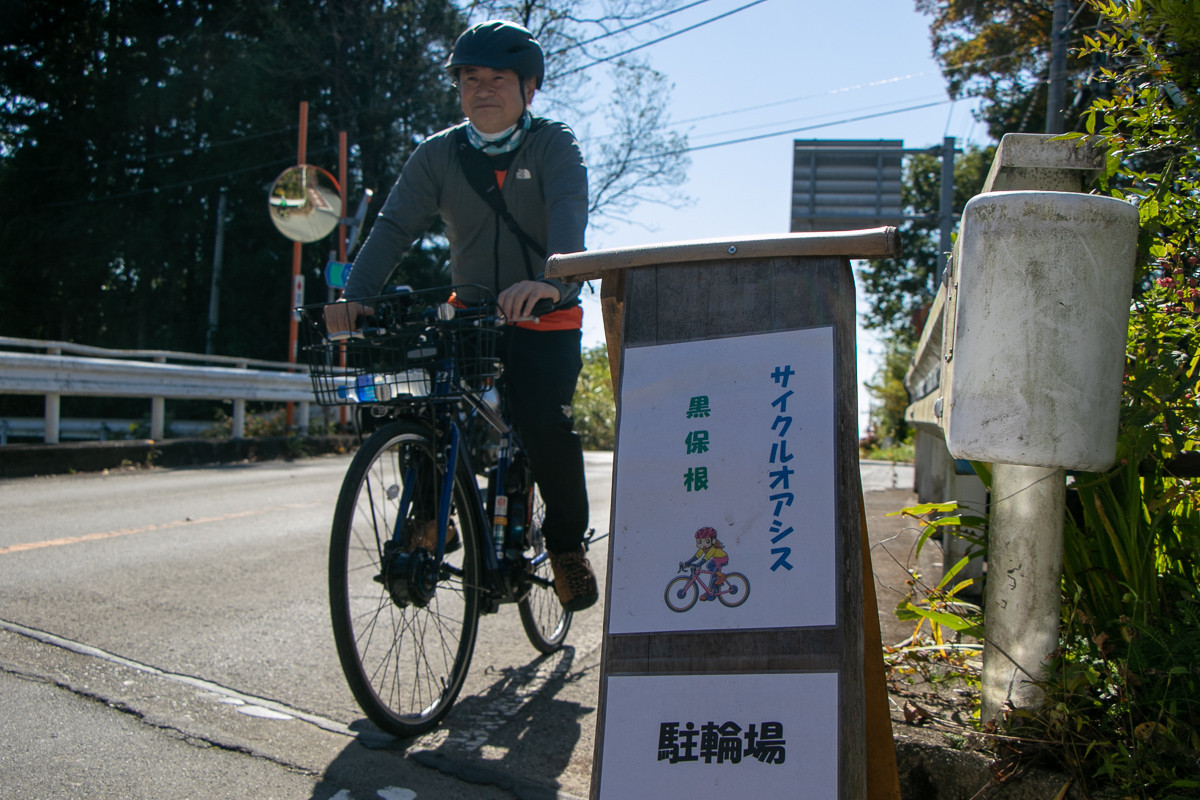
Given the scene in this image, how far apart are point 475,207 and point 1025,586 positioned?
2.20 metres

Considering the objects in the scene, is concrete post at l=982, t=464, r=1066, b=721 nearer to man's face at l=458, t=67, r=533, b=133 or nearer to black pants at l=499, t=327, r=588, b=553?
black pants at l=499, t=327, r=588, b=553

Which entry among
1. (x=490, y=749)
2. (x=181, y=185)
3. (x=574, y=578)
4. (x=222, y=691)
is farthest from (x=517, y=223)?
(x=181, y=185)

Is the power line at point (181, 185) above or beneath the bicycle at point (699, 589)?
above

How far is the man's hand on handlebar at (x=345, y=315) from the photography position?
2760mm

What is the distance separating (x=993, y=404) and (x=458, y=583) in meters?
1.99

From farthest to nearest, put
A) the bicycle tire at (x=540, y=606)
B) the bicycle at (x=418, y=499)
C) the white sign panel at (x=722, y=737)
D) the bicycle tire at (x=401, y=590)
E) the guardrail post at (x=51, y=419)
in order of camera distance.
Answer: the guardrail post at (x=51, y=419), the bicycle tire at (x=540, y=606), the bicycle at (x=418, y=499), the bicycle tire at (x=401, y=590), the white sign panel at (x=722, y=737)

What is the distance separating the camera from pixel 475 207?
3252 millimetres

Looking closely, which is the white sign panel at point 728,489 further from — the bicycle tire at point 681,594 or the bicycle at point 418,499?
the bicycle at point 418,499

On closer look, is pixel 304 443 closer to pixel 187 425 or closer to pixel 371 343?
pixel 187 425

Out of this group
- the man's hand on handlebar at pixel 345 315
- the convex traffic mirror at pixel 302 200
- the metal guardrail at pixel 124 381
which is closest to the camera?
the man's hand on handlebar at pixel 345 315

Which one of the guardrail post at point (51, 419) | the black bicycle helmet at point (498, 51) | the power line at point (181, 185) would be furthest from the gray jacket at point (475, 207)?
the power line at point (181, 185)

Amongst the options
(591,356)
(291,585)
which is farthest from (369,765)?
(591,356)

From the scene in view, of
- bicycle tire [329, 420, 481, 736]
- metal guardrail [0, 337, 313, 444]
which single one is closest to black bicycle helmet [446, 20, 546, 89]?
bicycle tire [329, 420, 481, 736]

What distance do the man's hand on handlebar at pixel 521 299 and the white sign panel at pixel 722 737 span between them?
1247 mm
